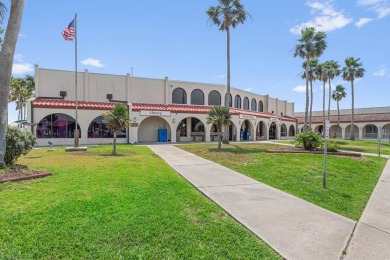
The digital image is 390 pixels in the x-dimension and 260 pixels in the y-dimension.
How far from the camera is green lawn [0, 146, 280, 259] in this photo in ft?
13.5

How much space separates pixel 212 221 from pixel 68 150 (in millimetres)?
15769

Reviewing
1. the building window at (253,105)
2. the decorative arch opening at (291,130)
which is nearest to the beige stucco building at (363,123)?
the decorative arch opening at (291,130)

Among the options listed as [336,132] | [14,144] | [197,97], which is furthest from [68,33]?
[336,132]

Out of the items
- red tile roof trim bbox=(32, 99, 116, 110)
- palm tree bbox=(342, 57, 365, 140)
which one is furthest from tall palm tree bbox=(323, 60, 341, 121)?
red tile roof trim bbox=(32, 99, 116, 110)

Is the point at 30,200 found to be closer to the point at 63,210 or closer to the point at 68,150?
the point at 63,210

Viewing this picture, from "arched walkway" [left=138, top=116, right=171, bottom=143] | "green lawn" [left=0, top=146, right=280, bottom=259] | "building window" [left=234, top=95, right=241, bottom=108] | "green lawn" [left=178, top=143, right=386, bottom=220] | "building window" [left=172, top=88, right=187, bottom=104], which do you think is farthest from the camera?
"building window" [left=234, top=95, right=241, bottom=108]

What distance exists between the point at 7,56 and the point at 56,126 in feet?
56.9

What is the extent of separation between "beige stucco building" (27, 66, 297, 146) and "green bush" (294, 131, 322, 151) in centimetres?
1367

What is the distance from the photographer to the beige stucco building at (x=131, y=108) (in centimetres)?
2477

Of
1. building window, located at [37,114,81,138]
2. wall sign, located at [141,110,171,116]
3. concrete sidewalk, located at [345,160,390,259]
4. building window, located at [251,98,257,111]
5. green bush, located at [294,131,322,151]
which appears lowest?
concrete sidewalk, located at [345,160,390,259]

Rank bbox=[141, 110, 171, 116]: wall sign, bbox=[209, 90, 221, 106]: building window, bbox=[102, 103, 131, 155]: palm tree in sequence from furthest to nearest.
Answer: bbox=[209, 90, 221, 106]: building window
bbox=[141, 110, 171, 116]: wall sign
bbox=[102, 103, 131, 155]: palm tree

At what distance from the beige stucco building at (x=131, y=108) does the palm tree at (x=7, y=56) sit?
15685 mm

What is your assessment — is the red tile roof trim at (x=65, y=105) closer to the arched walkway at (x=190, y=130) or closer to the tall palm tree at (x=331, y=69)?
the arched walkway at (x=190, y=130)

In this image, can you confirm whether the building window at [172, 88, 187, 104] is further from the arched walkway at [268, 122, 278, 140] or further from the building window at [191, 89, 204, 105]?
the arched walkway at [268, 122, 278, 140]
